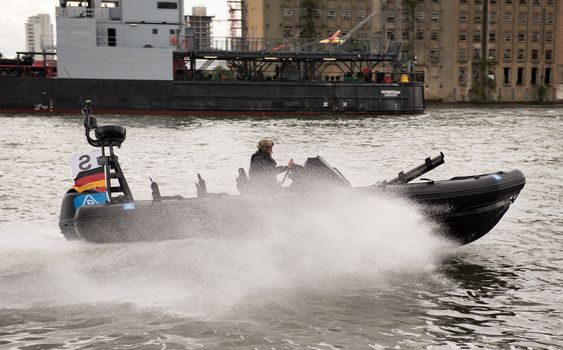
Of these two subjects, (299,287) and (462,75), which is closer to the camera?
(299,287)

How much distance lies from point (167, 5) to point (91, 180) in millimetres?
48005

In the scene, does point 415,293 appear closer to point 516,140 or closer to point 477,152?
point 477,152

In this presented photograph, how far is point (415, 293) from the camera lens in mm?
10305

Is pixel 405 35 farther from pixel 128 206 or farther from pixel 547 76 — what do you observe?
pixel 128 206

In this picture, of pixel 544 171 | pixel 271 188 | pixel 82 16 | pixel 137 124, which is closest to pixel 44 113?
pixel 82 16

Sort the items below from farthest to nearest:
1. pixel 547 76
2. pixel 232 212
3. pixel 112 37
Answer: pixel 547 76
pixel 112 37
pixel 232 212

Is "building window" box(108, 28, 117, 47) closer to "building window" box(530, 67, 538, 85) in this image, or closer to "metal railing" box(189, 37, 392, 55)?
"metal railing" box(189, 37, 392, 55)

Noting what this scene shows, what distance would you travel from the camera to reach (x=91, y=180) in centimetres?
1151

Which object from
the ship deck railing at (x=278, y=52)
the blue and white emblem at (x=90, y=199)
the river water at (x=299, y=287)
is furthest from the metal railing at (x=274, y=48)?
the blue and white emblem at (x=90, y=199)

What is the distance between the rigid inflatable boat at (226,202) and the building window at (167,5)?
46.5m

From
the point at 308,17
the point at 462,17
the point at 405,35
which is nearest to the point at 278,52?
the point at 308,17

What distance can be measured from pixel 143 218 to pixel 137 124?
123 feet

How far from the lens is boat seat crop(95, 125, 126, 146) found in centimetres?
1153

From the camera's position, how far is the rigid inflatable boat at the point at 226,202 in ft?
35.2
